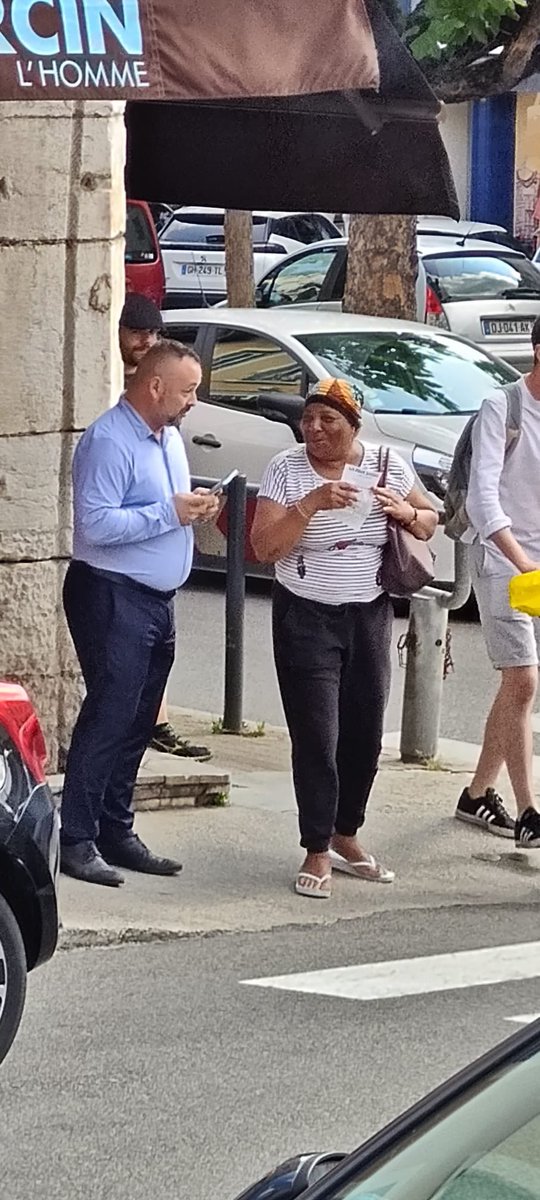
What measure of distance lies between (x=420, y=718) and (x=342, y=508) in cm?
236

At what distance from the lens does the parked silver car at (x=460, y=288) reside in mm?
20484

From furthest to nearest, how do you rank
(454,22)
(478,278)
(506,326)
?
1. (478,278)
2. (506,326)
3. (454,22)

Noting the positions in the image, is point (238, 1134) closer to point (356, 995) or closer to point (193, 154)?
point (356, 995)

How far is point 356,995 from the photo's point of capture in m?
6.09

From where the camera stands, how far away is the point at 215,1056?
5551 millimetres

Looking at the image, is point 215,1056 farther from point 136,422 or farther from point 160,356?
point 160,356

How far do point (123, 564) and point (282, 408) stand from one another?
5.39 meters

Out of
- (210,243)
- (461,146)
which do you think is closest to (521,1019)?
(210,243)

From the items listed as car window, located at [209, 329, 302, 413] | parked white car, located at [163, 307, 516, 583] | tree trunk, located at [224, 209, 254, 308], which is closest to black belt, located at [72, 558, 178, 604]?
parked white car, located at [163, 307, 516, 583]

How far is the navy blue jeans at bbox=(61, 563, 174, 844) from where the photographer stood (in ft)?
22.6

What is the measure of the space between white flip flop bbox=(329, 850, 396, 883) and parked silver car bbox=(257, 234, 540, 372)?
10839 mm

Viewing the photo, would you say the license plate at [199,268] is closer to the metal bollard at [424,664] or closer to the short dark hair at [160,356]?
the metal bollard at [424,664]

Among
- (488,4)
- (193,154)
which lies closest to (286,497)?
(193,154)

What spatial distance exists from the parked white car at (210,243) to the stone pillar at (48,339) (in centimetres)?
1985
